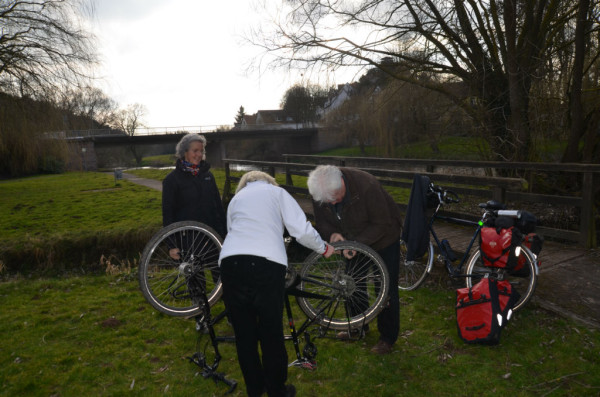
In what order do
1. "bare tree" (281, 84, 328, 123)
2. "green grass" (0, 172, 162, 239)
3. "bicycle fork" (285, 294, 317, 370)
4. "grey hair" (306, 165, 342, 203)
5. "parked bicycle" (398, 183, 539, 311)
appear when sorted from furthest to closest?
1. "bare tree" (281, 84, 328, 123)
2. "green grass" (0, 172, 162, 239)
3. "parked bicycle" (398, 183, 539, 311)
4. "bicycle fork" (285, 294, 317, 370)
5. "grey hair" (306, 165, 342, 203)

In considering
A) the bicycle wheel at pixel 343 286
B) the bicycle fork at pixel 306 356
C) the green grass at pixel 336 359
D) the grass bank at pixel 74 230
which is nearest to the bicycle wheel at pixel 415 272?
the green grass at pixel 336 359

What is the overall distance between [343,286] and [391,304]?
580mm

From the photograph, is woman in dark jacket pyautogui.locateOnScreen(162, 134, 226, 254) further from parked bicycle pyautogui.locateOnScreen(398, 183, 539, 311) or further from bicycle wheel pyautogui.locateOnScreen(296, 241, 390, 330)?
parked bicycle pyautogui.locateOnScreen(398, 183, 539, 311)

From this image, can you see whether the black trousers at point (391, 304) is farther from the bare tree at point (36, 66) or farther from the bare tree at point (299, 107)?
the bare tree at point (299, 107)

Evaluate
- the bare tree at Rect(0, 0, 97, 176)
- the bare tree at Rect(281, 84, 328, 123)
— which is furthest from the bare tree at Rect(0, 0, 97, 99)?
the bare tree at Rect(281, 84, 328, 123)

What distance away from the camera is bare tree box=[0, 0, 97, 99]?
525 inches

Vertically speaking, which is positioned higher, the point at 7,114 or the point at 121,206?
the point at 7,114

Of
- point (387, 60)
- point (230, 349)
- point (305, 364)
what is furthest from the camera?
point (387, 60)

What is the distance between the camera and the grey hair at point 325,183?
11.0 feet

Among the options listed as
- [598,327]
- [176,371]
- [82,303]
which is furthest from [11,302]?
[598,327]

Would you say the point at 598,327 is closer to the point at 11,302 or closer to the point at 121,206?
the point at 11,302

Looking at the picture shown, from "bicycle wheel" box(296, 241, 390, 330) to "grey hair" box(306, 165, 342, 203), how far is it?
1.75 feet

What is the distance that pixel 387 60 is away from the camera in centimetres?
1023

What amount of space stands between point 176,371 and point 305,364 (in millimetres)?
1275
